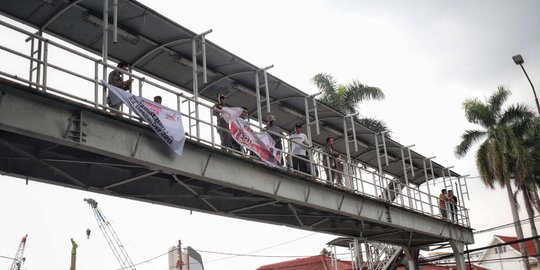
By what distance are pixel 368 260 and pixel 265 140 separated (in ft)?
49.4

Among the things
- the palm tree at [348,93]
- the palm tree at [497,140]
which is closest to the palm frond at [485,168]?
the palm tree at [497,140]

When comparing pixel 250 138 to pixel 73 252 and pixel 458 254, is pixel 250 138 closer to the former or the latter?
pixel 458 254

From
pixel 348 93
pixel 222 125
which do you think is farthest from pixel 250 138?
pixel 348 93

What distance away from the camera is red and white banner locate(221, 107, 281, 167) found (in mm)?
15609

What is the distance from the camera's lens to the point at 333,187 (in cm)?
1928

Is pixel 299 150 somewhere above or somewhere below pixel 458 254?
above

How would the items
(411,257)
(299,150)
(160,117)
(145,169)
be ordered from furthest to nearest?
(411,257) < (299,150) < (145,169) < (160,117)

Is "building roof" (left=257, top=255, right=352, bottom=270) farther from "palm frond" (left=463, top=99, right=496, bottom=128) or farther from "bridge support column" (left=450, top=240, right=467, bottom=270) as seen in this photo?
"bridge support column" (left=450, top=240, right=467, bottom=270)

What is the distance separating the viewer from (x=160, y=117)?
13250mm

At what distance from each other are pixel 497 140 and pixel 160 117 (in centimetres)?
3439

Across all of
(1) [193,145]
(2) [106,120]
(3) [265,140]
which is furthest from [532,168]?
(2) [106,120]

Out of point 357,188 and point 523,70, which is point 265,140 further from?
Answer: point 523,70

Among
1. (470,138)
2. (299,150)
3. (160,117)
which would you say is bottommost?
(160,117)

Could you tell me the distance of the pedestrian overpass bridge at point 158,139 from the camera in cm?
1146
